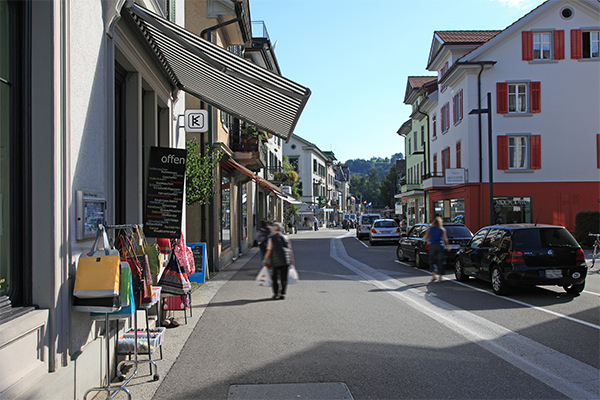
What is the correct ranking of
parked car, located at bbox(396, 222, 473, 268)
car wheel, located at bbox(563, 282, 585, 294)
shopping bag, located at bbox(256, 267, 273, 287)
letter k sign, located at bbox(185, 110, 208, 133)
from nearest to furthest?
1. shopping bag, located at bbox(256, 267, 273, 287)
2. car wheel, located at bbox(563, 282, 585, 294)
3. letter k sign, located at bbox(185, 110, 208, 133)
4. parked car, located at bbox(396, 222, 473, 268)

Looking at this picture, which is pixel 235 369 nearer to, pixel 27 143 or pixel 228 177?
pixel 27 143

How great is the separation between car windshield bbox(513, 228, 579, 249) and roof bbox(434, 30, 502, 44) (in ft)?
78.6

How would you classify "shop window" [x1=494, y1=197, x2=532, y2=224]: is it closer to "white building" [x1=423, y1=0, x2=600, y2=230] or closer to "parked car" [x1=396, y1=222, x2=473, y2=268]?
"white building" [x1=423, y1=0, x2=600, y2=230]

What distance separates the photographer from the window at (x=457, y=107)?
29734mm

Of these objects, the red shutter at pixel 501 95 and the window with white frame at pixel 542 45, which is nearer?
the red shutter at pixel 501 95

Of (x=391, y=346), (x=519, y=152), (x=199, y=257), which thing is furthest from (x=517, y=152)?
(x=391, y=346)

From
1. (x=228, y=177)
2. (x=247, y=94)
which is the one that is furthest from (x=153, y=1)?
(x=228, y=177)

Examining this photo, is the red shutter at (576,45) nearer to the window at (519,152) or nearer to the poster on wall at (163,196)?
the window at (519,152)

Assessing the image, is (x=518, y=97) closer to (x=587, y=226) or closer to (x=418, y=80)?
(x=587, y=226)

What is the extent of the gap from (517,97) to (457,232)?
16.3 m

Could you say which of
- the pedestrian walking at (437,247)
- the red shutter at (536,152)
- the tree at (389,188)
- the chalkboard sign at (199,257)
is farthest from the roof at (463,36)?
the tree at (389,188)

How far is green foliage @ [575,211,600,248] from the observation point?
22438 millimetres

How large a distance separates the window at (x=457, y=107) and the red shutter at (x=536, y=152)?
14.2ft

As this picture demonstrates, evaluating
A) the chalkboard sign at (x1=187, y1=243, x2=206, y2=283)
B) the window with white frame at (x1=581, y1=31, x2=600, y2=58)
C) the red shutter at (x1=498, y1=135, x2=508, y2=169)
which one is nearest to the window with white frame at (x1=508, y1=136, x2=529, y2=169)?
the red shutter at (x1=498, y1=135, x2=508, y2=169)
